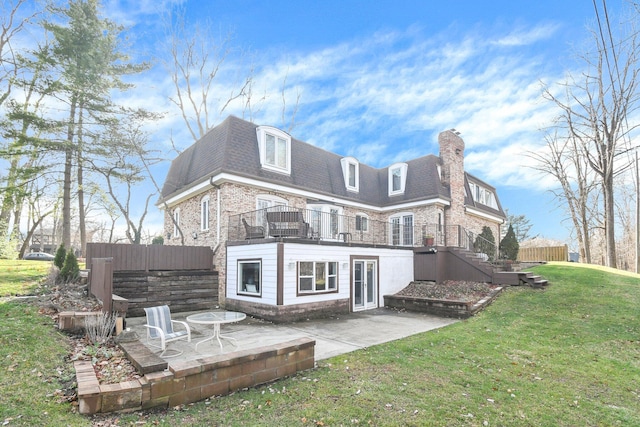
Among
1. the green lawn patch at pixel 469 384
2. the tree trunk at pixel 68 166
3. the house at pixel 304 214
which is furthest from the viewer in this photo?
the tree trunk at pixel 68 166

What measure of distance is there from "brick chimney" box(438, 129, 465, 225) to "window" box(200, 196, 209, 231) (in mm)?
12219

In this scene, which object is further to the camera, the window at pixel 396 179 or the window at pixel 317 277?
the window at pixel 396 179

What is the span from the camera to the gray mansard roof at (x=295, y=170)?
43.5 ft

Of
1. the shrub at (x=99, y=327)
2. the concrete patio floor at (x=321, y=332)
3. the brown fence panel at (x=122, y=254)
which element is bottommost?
the concrete patio floor at (x=321, y=332)

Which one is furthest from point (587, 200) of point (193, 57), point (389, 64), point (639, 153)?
point (193, 57)

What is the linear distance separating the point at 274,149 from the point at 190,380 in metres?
11.2

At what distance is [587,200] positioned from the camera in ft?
79.8

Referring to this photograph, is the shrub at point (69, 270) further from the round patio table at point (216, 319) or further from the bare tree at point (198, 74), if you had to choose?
the bare tree at point (198, 74)

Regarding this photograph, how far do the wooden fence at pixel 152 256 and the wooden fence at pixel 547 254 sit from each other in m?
23.7

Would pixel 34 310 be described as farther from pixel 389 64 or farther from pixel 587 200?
pixel 587 200

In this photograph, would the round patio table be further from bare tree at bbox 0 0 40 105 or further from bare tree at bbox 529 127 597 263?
bare tree at bbox 529 127 597 263

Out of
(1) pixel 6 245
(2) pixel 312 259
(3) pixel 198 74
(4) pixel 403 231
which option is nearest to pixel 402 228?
(4) pixel 403 231

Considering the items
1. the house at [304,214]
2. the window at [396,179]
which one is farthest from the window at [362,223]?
the window at [396,179]

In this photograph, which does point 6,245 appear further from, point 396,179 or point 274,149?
point 396,179
